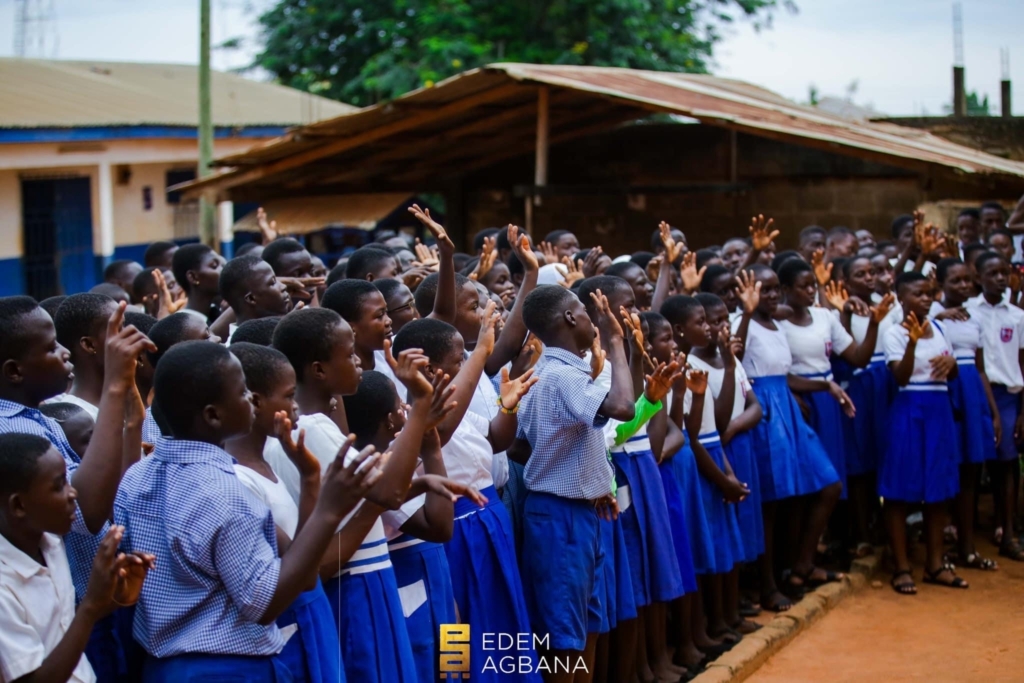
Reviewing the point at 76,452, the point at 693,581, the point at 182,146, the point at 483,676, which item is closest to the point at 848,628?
the point at 693,581

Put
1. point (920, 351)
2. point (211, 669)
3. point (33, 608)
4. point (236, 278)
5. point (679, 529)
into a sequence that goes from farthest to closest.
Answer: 1. point (920, 351)
2. point (679, 529)
3. point (236, 278)
4. point (211, 669)
5. point (33, 608)

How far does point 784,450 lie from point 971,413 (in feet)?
4.91

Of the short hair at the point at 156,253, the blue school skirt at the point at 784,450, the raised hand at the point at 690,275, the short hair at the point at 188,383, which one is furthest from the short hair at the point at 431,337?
the short hair at the point at 156,253

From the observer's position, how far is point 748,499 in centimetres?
557

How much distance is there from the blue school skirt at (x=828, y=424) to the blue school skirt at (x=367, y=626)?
3.89 m

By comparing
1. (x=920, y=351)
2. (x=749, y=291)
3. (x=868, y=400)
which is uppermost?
(x=749, y=291)

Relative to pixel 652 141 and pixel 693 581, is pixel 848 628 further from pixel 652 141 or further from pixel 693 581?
pixel 652 141

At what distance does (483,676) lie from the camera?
367 cm

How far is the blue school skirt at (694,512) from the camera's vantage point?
5.01m

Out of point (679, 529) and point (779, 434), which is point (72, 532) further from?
point (779, 434)

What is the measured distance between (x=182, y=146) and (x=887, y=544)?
12150 millimetres

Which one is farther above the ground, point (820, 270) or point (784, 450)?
point (820, 270)

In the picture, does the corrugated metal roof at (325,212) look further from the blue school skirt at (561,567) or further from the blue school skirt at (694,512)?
the blue school skirt at (561,567)

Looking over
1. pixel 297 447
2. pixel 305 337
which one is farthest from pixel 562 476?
pixel 297 447
